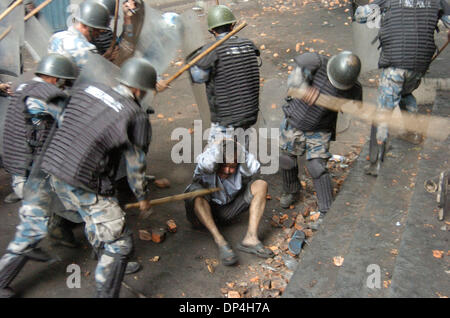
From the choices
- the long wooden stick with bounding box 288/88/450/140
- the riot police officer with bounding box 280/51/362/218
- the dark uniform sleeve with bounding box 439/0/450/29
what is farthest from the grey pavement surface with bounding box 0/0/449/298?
the dark uniform sleeve with bounding box 439/0/450/29

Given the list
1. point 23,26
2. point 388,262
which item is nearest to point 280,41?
point 23,26

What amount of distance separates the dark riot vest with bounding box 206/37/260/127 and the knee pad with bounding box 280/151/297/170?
1.84 feet

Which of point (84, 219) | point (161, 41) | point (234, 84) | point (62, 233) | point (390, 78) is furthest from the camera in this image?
point (390, 78)

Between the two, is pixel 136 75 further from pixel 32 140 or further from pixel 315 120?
pixel 315 120

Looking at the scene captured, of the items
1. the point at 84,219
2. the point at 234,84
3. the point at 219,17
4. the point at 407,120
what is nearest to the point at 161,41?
the point at 219,17

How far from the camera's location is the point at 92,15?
4281mm

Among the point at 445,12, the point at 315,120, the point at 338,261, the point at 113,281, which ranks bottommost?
the point at 338,261

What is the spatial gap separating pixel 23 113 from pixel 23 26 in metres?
1.86

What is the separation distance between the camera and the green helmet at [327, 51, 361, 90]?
4.14m

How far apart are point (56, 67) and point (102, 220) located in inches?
48.6

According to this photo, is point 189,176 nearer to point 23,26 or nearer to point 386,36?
point 23,26

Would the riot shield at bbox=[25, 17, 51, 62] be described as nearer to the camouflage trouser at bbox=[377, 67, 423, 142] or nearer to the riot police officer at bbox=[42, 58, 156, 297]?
the riot police officer at bbox=[42, 58, 156, 297]

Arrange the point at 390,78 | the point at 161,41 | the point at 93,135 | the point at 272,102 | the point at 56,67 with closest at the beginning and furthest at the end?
the point at 93,135
the point at 56,67
the point at 161,41
the point at 390,78
the point at 272,102
